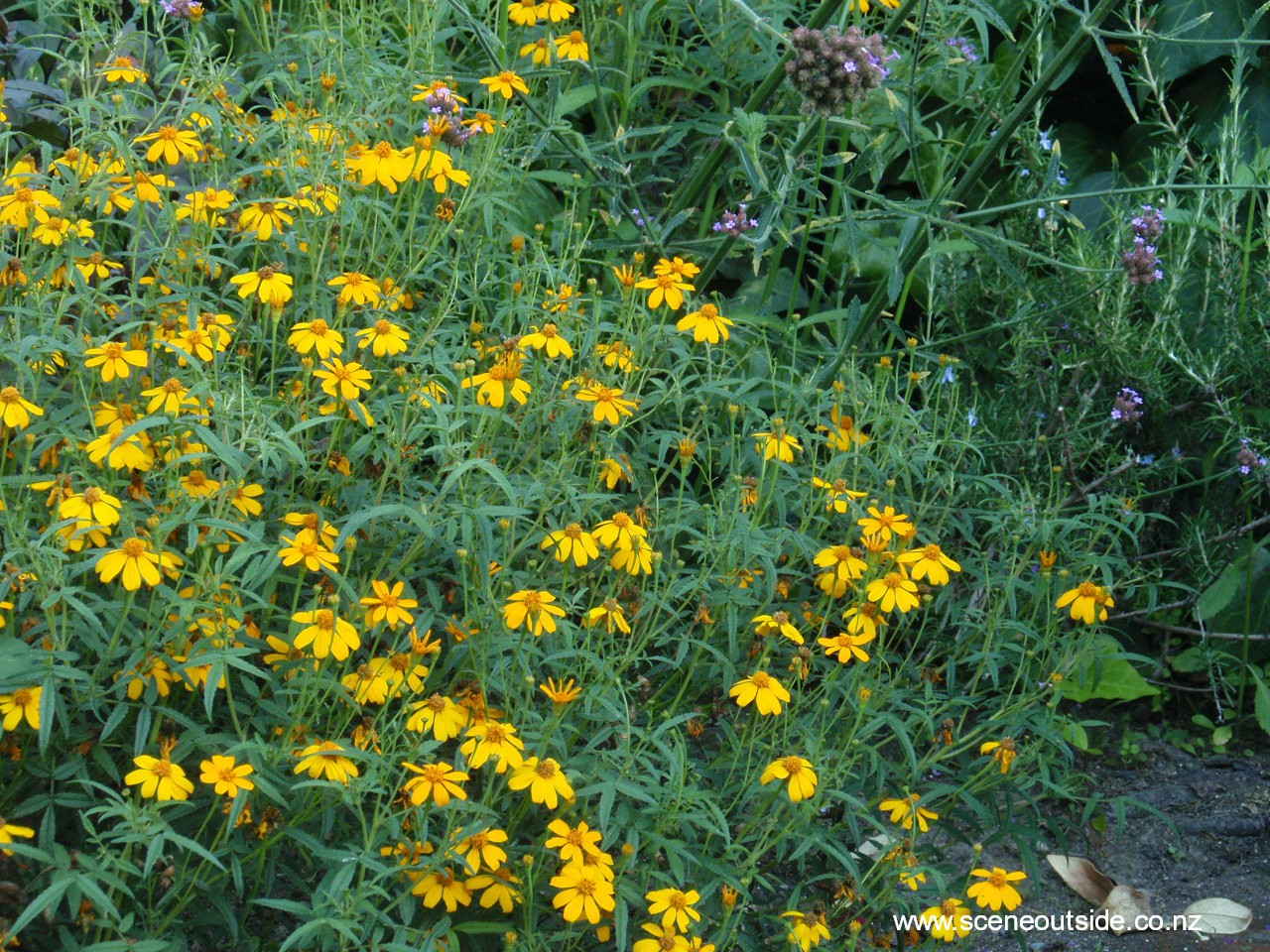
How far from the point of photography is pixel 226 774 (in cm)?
165

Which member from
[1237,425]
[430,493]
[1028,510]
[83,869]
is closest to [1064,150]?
[1237,425]

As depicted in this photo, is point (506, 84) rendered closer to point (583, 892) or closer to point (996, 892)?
point (583, 892)

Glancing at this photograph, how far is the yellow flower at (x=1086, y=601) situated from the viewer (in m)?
2.17

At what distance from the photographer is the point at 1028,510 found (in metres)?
2.49

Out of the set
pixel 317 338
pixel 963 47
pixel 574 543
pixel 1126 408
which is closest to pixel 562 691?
pixel 574 543

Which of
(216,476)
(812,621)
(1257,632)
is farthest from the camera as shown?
(1257,632)

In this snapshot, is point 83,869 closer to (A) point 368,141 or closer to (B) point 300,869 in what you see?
(B) point 300,869

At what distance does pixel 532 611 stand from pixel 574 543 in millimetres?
161

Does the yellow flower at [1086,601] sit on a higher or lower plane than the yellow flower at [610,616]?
lower

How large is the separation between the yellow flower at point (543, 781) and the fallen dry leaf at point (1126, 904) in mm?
1187

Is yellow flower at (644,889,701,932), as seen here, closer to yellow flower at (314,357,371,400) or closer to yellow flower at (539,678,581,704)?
yellow flower at (539,678,581,704)

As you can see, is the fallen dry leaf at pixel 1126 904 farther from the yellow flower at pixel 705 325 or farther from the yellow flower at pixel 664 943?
the yellow flower at pixel 705 325

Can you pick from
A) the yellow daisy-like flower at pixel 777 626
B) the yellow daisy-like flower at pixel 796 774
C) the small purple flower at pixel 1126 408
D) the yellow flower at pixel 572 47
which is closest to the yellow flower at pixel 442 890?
the yellow daisy-like flower at pixel 796 774

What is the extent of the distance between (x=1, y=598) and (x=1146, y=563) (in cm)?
227
